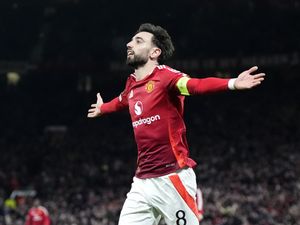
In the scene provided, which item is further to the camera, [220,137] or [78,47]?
[78,47]

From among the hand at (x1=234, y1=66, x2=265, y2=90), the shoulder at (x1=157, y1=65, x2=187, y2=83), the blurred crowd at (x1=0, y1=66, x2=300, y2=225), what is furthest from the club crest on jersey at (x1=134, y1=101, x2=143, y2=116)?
the blurred crowd at (x1=0, y1=66, x2=300, y2=225)

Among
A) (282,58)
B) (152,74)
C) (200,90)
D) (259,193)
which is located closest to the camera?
(200,90)

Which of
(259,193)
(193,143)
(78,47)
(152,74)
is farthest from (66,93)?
(152,74)

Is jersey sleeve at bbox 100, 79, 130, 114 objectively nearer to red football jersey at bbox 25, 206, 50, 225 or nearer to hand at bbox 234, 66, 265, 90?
hand at bbox 234, 66, 265, 90

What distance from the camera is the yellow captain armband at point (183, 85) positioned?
200 inches

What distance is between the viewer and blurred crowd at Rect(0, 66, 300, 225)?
20.3 m

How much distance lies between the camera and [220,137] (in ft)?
86.6

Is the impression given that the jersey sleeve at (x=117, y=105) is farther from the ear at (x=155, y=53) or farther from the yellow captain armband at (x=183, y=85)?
the yellow captain armband at (x=183, y=85)

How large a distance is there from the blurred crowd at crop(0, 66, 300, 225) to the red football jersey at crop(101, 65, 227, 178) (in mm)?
12964

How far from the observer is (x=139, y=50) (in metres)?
5.49

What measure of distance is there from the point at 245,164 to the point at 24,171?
9175mm

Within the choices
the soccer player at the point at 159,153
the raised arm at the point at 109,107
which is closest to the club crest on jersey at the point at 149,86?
the soccer player at the point at 159,153

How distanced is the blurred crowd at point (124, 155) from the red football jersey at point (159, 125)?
12964 millimetres

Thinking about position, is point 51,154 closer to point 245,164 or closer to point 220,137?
point 220,137
